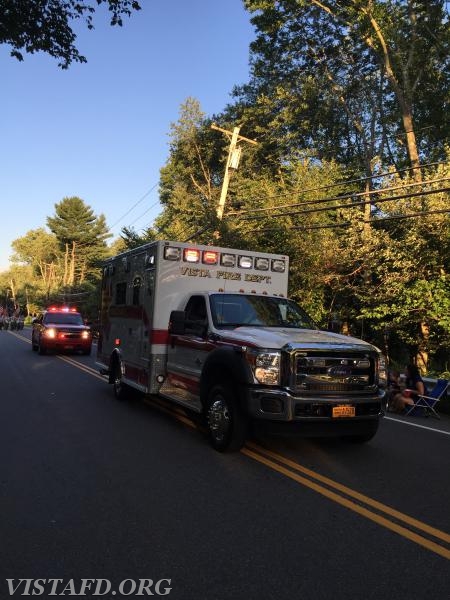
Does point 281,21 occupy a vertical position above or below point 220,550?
above

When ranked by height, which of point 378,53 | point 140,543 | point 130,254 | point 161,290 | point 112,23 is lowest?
point 140,543

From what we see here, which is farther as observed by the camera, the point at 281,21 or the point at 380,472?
the point at 281,21

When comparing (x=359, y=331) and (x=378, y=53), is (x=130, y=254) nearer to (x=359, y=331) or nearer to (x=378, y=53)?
(x=359, y=331)

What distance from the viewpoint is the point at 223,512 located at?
4.63 m

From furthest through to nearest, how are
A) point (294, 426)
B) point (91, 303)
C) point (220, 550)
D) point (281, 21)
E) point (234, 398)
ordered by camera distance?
1. point (91, 303)
2. point (281, 21)
3. point (234, 398)
4. point (294, 426)
5. point (220, 550)

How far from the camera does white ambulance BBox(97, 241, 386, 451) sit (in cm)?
604

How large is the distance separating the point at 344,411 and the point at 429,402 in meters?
5.72

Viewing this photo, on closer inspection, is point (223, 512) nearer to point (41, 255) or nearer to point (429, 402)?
point (429, 402)

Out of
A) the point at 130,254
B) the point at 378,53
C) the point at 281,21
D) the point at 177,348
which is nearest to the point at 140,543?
the point at 177,348

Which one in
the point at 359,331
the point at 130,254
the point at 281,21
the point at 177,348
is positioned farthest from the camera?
the point at 281,21

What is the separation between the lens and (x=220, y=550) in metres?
3.87

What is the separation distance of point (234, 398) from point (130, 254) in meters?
4.65

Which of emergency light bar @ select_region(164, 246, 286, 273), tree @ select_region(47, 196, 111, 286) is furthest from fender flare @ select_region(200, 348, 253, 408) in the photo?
tree @ select_region(47, 196, 111, 286)

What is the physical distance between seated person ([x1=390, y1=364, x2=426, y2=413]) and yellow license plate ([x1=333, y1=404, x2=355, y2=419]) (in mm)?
5119
